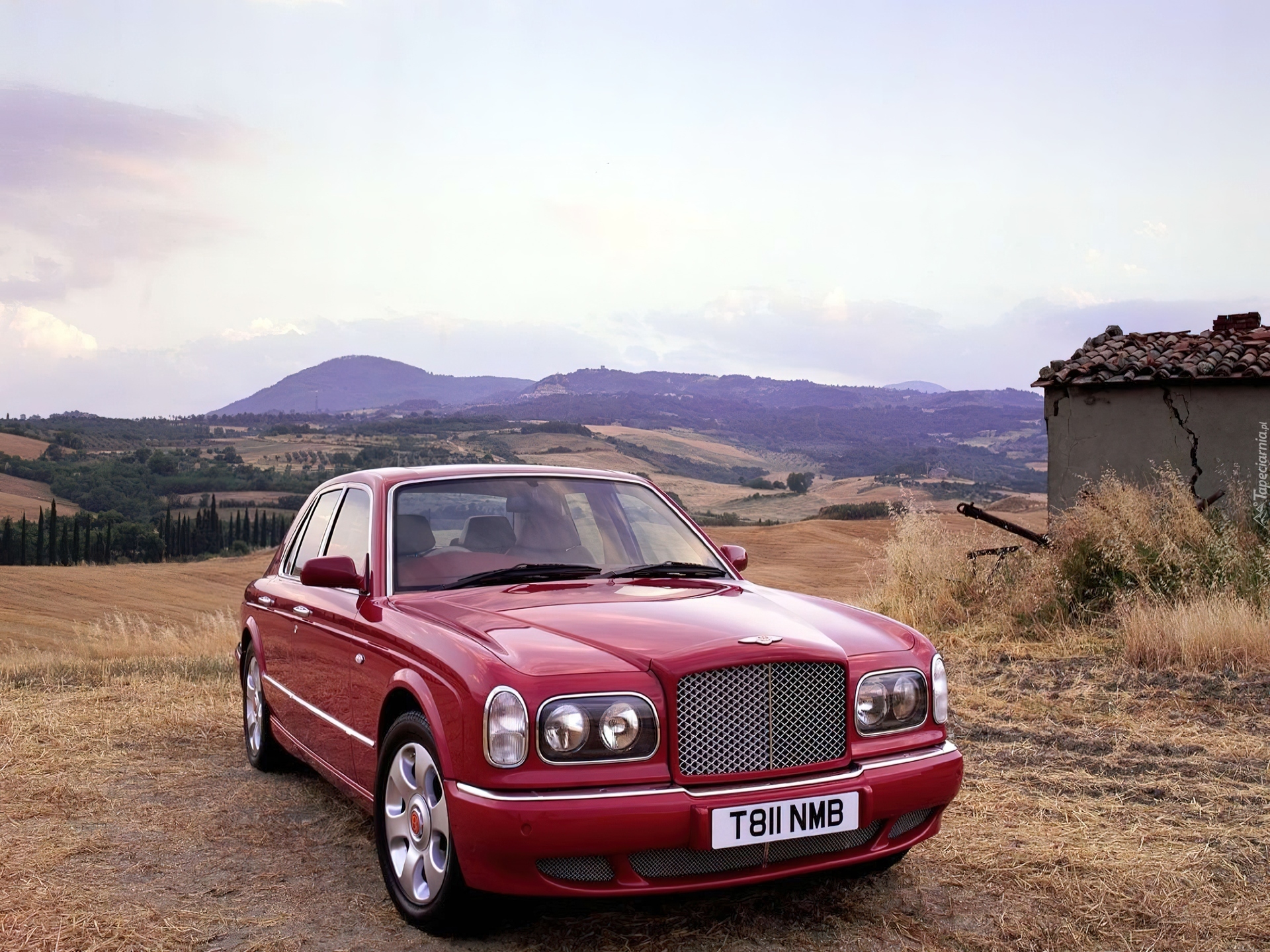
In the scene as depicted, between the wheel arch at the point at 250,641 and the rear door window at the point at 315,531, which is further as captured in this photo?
the wheel arch at the point at 250,641

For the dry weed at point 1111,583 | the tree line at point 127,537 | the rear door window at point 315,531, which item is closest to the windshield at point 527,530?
the rear door window at point 315,531

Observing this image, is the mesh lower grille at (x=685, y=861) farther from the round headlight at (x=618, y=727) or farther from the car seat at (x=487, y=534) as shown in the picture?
the car seat at (x=487, y=534)

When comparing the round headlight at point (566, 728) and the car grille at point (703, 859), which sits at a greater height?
the round headlight at point (566, 728)

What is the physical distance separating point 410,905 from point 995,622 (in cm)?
935

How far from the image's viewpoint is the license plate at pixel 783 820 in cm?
352

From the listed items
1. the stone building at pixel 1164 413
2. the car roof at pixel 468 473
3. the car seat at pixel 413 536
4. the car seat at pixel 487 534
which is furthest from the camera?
the stone building at pixel 1164 413

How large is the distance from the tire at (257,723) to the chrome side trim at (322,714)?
0.23 m

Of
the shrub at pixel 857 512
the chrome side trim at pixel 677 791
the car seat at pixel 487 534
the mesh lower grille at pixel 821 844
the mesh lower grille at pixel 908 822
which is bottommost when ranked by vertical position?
the shrub at pixel 857 512

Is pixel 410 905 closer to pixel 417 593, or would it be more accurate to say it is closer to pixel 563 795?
pixel 563 795

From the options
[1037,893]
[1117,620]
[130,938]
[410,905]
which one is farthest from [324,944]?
[1117,620]

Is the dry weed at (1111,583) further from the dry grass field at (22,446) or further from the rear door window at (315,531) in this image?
the dry grass field at (22,446)

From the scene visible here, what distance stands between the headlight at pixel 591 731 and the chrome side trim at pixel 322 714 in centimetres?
118

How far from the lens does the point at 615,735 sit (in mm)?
3561

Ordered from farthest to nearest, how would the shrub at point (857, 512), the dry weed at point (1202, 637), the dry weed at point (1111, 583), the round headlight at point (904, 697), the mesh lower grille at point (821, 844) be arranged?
the shrub at point (857, 512), the dry weed at point (1111, 583), the dry weed at point (1202, 637), the round headlight at point (904, 697), the mesh lower grille at point (821, 844)
